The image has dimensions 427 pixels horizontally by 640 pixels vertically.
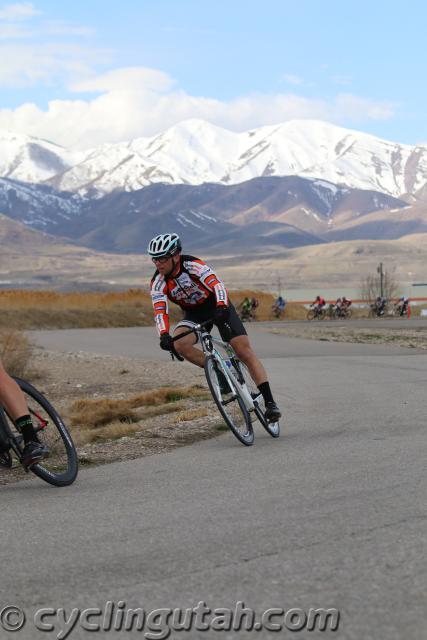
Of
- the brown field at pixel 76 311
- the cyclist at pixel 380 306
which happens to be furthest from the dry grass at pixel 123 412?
the cyclist at pixel 380 306

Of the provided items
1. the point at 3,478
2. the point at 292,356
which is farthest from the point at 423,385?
the point at 292,356

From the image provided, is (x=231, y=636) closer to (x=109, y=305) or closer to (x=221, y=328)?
(x=221, y=328)

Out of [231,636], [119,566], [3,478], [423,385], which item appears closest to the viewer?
[231,636]

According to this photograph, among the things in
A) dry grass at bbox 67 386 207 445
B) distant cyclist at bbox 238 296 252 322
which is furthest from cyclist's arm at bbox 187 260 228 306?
distant cyclist at bbox 238 296 252 322

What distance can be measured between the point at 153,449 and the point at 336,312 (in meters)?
55.5

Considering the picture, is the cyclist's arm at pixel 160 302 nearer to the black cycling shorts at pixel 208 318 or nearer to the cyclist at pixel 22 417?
the black cycling shorts at pixel 208 318

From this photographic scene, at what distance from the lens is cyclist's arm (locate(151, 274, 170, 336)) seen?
9898 mm

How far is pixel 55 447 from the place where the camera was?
7.90m

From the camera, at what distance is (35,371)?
72.4 feet

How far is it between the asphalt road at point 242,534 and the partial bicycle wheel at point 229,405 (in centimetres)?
16

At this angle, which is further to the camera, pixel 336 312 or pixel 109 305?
pixel 336 312

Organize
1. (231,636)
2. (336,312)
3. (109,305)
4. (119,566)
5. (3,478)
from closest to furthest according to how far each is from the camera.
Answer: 1. (231,636)
2. (119,566)
3. (3,478)
4. (109,305)
5. (336,312)

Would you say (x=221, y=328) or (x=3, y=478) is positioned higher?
(x=221, y=328)

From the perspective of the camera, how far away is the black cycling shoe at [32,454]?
287 inches
